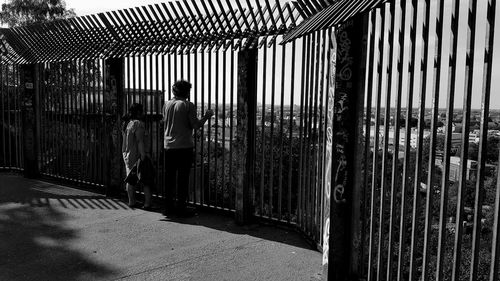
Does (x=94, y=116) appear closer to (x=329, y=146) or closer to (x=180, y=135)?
(x=180, y=135)

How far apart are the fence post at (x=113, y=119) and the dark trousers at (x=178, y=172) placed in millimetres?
1504

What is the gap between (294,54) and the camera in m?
5.06

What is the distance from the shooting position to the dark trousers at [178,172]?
5.94m

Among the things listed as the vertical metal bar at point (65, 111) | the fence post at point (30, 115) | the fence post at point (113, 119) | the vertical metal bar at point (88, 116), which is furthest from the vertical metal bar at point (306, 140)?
the fence post at point (30, 115)

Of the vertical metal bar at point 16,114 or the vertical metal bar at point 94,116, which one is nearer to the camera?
the vertical metal bar at point 94,116

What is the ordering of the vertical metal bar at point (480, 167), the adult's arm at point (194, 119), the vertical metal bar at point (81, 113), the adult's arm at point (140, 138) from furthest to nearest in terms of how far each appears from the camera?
the vertical metal bar at point (81, 113)
the adult's arm at point (140, 138)
the adult's arm at point (194, 119)
the vertical metal bar at point (480, 167)

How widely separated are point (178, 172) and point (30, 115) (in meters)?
4.29

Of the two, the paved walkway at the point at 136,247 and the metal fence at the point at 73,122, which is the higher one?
the metal fence at the point at 73,122

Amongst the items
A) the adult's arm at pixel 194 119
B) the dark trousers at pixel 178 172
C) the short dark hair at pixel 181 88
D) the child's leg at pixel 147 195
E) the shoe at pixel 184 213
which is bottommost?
the shoe at pixel 184 213

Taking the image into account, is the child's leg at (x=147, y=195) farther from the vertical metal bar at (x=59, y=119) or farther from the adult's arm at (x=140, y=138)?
the vertical metal bar at (x=59, y=119)

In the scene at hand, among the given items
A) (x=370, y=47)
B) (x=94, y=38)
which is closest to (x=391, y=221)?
(x=370, y=47)

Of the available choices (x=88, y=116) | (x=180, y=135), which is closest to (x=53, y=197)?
(x=88, y=116)

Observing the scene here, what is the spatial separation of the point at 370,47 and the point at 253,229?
2.89 metres

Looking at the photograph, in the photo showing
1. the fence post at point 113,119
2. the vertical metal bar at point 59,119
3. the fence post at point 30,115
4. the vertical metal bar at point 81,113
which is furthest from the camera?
the fence post at point 30,115
